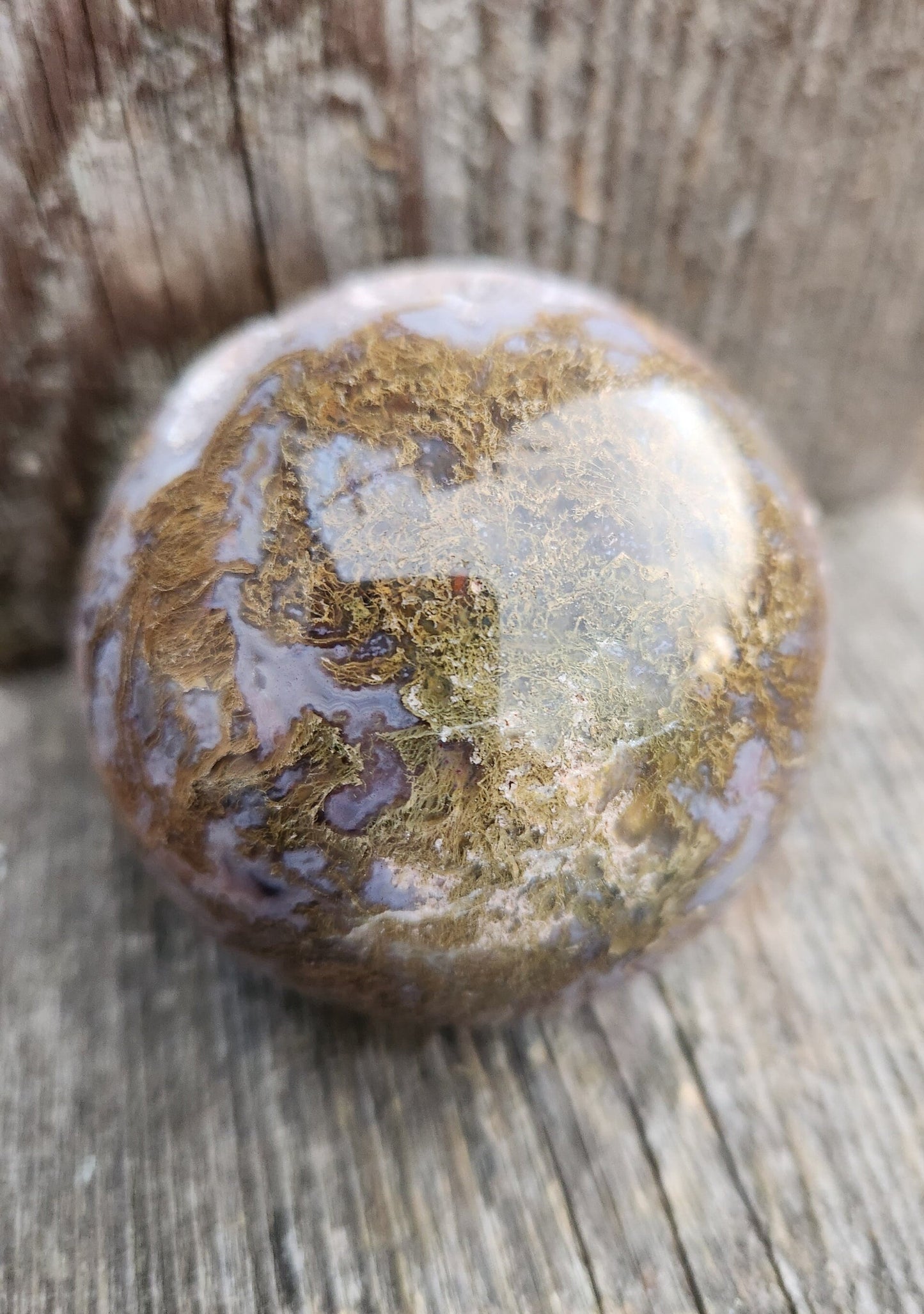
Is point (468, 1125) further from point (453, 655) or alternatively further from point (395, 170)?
point (395, 170)

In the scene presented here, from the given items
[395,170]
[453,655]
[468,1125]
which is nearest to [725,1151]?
[468,1125]

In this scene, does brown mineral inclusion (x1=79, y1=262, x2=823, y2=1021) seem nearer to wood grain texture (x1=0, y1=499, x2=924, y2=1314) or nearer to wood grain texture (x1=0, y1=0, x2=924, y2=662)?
wood grain texture (x1=0, y1=499, x2=924, y2=1314)

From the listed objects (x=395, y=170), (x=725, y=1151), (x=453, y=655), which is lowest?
(x=725, y=1151)

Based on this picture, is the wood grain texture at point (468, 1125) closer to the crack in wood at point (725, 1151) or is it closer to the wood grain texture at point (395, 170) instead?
the crack in wood at point (725, 1151)

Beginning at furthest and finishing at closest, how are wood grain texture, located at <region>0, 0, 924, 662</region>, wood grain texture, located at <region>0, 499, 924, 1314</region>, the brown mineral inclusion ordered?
wood grain texture, located at <region>0, 0, 924, 662</region> < wood grain texture, located at <region>0, 499, 924, 1314</region> < the brown mineral inclusion

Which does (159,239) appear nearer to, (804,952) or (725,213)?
(725,213)

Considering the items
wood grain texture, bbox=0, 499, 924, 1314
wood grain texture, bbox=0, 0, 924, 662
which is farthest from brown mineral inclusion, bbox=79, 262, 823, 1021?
wood grain texture, bbox=0, 0, 924, 662

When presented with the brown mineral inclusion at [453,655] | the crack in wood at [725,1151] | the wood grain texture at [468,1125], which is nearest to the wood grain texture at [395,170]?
the brown mineral inclusion at [453,655]

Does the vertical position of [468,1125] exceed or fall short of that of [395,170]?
it falls short
